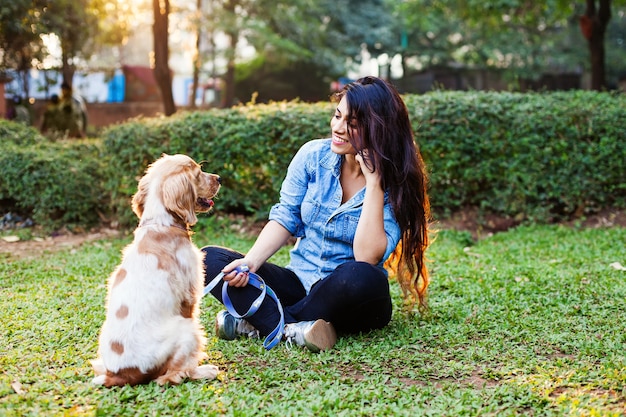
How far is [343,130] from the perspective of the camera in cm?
401

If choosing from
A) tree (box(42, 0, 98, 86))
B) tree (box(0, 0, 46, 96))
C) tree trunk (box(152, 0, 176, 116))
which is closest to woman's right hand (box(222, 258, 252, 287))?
tree trunk (box(152, 0, 176, 116))

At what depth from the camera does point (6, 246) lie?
24.7ft

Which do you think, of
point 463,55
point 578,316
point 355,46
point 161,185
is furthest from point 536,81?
point 161,185

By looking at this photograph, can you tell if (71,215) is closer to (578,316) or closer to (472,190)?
(472,190)

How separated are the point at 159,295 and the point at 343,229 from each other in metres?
1.34

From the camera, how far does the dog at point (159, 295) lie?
3.15 meters

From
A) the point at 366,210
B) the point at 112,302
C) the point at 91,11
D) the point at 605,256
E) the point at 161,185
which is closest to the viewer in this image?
the point at 112,302

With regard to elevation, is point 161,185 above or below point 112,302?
above

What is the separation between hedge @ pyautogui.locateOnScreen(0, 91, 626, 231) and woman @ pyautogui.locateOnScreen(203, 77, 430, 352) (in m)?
3.73

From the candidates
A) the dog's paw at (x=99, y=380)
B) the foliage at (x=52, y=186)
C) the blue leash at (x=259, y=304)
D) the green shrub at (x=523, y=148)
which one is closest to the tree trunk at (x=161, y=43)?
the foliage at (x=52, y=186)

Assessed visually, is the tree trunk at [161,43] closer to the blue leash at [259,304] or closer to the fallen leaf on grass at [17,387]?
the blue leash at [259,304]

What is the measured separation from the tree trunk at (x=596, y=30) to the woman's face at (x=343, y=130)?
1121 cm

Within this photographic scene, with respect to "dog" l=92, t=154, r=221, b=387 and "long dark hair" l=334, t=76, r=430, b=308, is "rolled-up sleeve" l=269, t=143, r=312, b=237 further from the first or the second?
"dog" l=92, t=154, r=221, b=387

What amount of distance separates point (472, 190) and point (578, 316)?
406 cm
